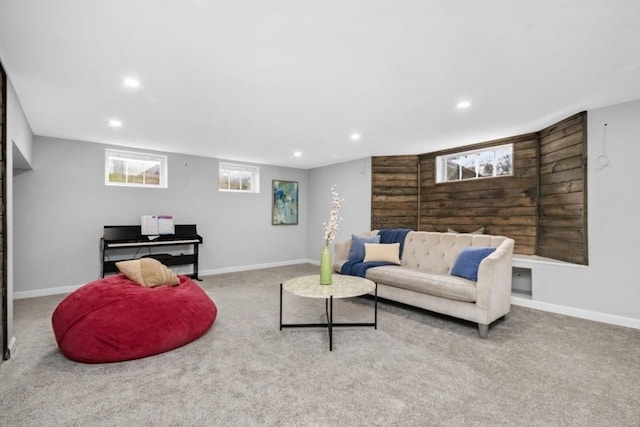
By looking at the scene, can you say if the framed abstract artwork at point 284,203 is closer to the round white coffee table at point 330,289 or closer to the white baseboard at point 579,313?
the round white coffee table at point 330,289

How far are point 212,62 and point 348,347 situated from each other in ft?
8.44

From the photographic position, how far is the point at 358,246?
4.48 meters

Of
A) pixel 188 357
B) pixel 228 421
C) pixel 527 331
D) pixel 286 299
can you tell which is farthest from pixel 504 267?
pixel 188 357

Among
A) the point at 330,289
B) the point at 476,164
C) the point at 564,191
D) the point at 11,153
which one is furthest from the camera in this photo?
the point at 476,164

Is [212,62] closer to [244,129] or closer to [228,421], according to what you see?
[244,129]

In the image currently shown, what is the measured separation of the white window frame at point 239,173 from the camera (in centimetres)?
613

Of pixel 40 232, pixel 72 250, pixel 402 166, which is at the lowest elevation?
pixel 72 250

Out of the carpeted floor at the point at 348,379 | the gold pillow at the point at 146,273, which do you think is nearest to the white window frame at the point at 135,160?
the carpeted floor at the point at 348,379

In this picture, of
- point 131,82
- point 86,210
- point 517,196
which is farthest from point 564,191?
point 86,210

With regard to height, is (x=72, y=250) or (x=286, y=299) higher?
(x=72, y=250)

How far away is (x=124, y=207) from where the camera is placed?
16.2 ft

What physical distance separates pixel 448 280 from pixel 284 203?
448cm

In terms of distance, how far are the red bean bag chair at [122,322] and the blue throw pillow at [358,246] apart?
2.29 m

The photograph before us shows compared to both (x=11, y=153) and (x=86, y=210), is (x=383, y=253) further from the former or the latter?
(x=86, y=210)
